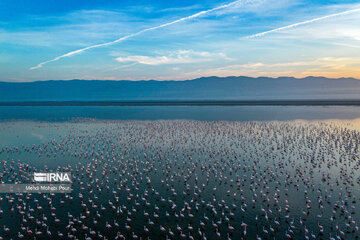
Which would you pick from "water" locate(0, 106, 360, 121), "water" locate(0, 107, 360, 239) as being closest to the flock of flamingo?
"water" locate(0, 107, 360, 239)

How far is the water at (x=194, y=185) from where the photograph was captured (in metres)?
28.6

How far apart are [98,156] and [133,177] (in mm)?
15149

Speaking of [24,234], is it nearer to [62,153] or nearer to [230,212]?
[230,212]

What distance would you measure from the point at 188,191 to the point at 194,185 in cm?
244

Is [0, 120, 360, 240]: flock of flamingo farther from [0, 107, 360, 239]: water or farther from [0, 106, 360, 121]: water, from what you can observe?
[0, 106, 360, 121]: water

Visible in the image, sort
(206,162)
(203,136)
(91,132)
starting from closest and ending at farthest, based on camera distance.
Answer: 1. (206,162)
2. (203,136)
3. (91,132)

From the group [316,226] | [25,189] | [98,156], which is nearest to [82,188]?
[25,189]

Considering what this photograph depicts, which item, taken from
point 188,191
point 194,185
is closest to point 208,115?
point 194,185

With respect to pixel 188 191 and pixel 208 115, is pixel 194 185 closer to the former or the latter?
pixel 188 191

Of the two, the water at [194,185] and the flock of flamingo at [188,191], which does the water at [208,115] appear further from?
the flock of flamingo at [188,191]

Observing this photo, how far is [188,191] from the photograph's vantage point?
3694 cm

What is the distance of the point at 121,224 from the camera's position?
1136 inches

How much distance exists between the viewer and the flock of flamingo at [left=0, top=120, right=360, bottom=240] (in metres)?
27.8

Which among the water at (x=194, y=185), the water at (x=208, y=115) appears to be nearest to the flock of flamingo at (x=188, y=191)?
the water at (x=194, y=185)
